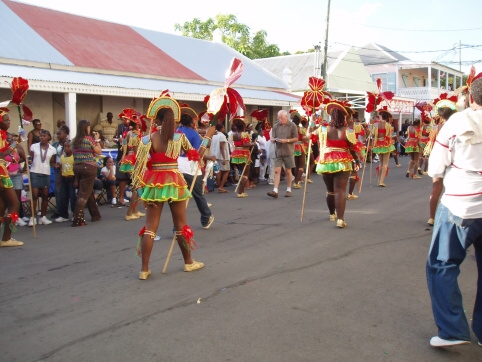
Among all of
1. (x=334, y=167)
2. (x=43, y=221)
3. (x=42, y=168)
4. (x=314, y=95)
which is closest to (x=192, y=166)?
(x=334, y=167)

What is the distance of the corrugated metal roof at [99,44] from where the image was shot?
18234mm

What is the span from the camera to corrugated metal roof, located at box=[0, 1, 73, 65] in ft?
52.0

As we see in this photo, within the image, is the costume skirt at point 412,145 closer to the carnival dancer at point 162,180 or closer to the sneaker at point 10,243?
the carnival dancer at point 162,180

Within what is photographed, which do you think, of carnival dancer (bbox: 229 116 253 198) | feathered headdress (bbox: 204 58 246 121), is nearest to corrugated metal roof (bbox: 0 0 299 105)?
carnival dancer (bbox: 229 116 253 198)

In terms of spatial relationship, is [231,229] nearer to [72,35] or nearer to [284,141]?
[284,141]

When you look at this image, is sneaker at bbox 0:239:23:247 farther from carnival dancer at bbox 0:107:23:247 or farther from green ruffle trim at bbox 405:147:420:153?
green ruffle trim at bbox 405:147:420:153

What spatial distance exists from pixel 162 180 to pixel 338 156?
3.66 metres

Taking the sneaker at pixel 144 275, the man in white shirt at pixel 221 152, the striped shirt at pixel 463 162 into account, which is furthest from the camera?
the man in white shirt at pixel 221 152

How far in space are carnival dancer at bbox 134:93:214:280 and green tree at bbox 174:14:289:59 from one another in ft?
164

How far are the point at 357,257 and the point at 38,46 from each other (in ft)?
46.5

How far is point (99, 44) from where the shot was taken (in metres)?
19.8

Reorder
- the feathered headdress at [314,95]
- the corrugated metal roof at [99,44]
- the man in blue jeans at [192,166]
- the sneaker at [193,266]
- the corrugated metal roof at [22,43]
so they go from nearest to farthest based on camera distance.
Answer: the sneaker at [193,266], the man in blue jeans at [192,166], the feathered headdress at [314,95], the corrugated metal roof at [22,43], the corrugated metal roof at [99,44]

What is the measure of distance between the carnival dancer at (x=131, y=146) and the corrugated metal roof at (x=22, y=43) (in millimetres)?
6864

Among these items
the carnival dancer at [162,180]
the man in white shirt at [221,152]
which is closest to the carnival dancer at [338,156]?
the carnival dancer at [162,180]
